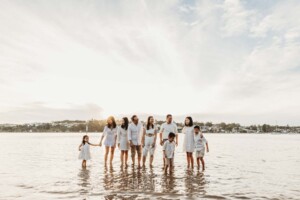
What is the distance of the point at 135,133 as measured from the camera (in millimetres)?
16703

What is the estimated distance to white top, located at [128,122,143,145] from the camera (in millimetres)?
16594

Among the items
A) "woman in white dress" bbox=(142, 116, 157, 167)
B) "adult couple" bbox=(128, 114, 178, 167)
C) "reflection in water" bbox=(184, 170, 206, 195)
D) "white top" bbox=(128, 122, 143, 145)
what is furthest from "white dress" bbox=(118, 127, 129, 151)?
"reflection in water" bbox=(184, 170, 206, 195)

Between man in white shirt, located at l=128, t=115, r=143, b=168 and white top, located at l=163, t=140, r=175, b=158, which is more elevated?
man in white shirt, located at l=128, t=115, r=143, b=168

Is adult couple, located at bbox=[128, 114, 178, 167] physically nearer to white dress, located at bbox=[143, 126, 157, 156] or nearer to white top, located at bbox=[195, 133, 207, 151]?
white dress, located at bbox=[143, 126, 157, 156]

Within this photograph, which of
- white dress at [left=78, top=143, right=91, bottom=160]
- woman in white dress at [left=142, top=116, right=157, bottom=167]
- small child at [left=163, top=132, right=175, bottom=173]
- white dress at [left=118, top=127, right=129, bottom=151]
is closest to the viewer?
small child at [left=163, top=132, right=175, bottom=173]

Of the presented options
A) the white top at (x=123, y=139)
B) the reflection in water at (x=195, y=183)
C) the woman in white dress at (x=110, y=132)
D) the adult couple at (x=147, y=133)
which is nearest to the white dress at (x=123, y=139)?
the white top at (x=123, y=139)

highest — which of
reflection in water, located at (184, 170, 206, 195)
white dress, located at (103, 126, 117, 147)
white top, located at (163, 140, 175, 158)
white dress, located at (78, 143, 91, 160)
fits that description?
white dress, located at (103, 126, 117, 147)

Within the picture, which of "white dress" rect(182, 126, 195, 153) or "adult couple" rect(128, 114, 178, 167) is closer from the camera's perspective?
"adult couple" rect(128, 114, 178, 167)

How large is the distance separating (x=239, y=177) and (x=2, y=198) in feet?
34.0

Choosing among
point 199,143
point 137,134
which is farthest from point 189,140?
point 137,134

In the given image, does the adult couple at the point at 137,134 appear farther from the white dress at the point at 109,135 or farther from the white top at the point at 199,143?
the white top at the point at 199,143

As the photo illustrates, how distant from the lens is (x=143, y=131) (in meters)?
16.6

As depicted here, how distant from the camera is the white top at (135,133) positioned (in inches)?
653

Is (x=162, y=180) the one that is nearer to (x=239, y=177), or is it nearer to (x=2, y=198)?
(x=239, y=177)
